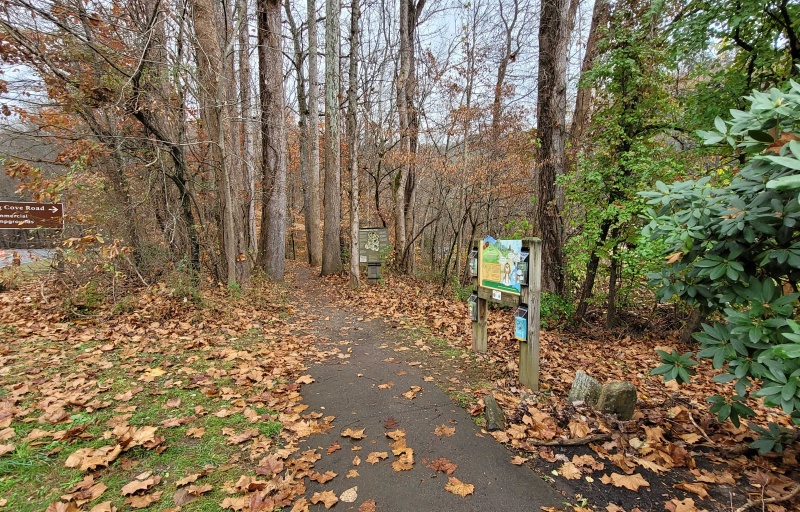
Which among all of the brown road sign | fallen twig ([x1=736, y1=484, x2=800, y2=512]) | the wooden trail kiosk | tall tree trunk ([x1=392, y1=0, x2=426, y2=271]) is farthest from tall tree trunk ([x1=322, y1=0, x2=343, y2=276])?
fallen twig ([x1=736, y1=484, x2=800, y2=512])

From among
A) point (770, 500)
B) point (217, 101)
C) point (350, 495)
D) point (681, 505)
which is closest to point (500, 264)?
point (681, 505)

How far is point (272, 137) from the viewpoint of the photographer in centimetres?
1109

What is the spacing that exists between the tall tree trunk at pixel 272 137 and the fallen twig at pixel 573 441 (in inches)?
373

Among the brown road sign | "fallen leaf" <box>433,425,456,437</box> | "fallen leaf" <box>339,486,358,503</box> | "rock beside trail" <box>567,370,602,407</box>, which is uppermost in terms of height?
the brown road sign

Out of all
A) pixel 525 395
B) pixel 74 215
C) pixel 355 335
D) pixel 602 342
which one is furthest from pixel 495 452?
pixel 74 215

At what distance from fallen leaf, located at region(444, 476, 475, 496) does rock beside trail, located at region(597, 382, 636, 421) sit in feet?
5.88

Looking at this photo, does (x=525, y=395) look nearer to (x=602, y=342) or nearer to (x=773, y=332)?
(x=773, y=332)

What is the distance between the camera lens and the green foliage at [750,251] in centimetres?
207

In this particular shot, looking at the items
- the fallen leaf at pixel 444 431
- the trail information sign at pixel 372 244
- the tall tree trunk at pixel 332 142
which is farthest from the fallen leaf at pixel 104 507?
the tall tree trunk at pixel 332 142

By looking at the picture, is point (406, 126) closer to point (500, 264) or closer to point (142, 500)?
point (500, 264)

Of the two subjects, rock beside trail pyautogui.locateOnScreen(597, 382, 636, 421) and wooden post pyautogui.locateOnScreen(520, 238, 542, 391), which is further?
wooden post pyautogui.locateOnScreen(520, 238, 542, 391)

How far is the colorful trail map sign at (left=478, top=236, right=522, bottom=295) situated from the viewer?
4387 mm

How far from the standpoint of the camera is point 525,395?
161 inches

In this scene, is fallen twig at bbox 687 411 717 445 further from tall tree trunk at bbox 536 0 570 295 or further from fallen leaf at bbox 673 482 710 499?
tall tree trunk at bbox 536 0 570 295
